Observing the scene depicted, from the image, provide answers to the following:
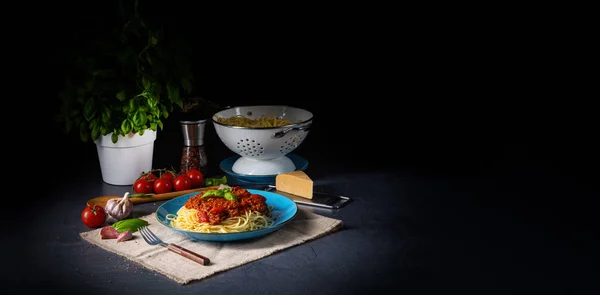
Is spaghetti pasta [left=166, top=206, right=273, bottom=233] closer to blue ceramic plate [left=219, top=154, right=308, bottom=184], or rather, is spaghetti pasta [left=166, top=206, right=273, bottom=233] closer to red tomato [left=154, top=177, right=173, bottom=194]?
red tomato [left=154, top=177, right=173, bottom=194]

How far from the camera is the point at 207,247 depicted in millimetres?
3547

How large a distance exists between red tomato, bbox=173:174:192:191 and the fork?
63 centimetres

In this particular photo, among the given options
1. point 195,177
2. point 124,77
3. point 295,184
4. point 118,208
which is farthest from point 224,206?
point 124,77

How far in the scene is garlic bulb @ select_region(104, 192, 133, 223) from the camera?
3.88 m

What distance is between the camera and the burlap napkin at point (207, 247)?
130 inches

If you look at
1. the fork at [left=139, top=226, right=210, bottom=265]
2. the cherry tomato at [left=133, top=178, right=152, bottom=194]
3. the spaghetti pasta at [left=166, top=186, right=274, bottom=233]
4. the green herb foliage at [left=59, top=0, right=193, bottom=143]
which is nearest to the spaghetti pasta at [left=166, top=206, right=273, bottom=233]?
the spaghetti pasta at [left=166, top=186, right=274, bottom=233]

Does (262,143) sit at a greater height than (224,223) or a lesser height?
greater

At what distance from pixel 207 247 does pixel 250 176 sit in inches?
44.7

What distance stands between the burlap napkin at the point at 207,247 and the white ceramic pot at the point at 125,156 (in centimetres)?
63

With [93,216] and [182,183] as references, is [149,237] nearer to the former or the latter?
[93,216]

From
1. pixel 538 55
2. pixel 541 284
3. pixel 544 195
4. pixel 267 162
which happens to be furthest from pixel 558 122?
pixel 541 284

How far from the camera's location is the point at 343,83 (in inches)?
265

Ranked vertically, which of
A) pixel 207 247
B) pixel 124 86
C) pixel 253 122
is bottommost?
pixel 207 247

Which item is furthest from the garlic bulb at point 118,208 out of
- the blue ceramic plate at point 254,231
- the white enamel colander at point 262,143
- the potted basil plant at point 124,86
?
the white enamel colander at point 262,143
